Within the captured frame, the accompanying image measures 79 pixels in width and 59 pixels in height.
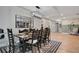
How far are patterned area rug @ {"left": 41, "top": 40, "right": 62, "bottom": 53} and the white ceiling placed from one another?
0.68 meters

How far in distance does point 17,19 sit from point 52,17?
878 millimetres

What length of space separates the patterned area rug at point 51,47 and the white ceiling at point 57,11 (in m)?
0.68

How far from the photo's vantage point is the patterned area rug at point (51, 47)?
265 cm

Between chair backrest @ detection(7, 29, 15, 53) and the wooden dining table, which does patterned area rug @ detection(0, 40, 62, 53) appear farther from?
the wooden dining table

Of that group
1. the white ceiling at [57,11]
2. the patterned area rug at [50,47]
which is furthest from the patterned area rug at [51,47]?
the white ceiling at [57,11]

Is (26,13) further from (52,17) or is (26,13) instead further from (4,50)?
(4,50)

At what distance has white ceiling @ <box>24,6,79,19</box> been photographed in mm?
2527

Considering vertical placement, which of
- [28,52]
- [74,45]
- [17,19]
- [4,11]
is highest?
[4,11]

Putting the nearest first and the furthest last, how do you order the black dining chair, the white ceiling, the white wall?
1. the white wall
2. the white ceiling
3. the black dining chair

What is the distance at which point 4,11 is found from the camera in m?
2.44

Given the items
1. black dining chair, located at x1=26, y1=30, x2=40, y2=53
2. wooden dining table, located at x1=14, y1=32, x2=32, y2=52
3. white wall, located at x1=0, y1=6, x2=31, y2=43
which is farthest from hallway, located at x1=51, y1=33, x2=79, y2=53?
white wall, located at x1=0, y1=6, x2=31, y2=43

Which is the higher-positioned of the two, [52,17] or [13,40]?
[52,17]

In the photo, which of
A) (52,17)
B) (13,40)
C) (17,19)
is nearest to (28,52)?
(13,40)
